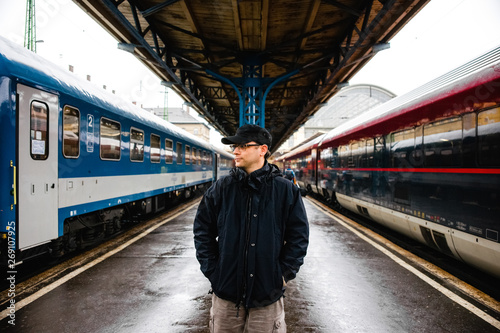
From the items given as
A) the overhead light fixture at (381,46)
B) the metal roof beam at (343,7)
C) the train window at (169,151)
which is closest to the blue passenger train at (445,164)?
the overhead light fixture at (381,46)

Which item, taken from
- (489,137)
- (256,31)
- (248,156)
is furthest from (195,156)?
(248,156)

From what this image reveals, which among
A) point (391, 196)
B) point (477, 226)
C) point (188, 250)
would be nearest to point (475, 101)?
point (477, 226)

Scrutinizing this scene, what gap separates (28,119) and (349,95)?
6603cm

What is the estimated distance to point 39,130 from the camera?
446 centimetres

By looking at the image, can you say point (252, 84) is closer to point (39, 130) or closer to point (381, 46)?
point (381, 46)

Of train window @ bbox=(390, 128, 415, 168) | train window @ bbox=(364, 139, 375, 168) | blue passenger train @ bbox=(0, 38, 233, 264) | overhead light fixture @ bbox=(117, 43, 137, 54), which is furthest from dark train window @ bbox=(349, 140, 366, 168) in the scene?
overhead light fixture @ bbox=(117, 43, 137, 54)

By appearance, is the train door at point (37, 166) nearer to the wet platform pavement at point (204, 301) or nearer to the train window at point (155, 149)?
the wet platform pavement at point (204, 301)

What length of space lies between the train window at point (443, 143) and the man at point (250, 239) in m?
3.51

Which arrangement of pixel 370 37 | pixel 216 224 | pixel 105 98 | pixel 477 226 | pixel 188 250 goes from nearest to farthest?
1. pixel 216 224
2. pixel 477 226
3. pixel 188 250
4. pixel 105 98
5. pixel 370 37

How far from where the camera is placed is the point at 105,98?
6.42 metres

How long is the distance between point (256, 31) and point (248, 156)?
25.1ft

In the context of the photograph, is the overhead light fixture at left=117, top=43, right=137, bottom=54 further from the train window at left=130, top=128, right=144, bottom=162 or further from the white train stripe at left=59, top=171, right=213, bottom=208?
the white train stripe at left=59, top=171, right=213, bottom=208

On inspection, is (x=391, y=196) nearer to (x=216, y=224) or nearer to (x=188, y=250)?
(x=188, y=250)

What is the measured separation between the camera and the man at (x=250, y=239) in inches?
75.2
